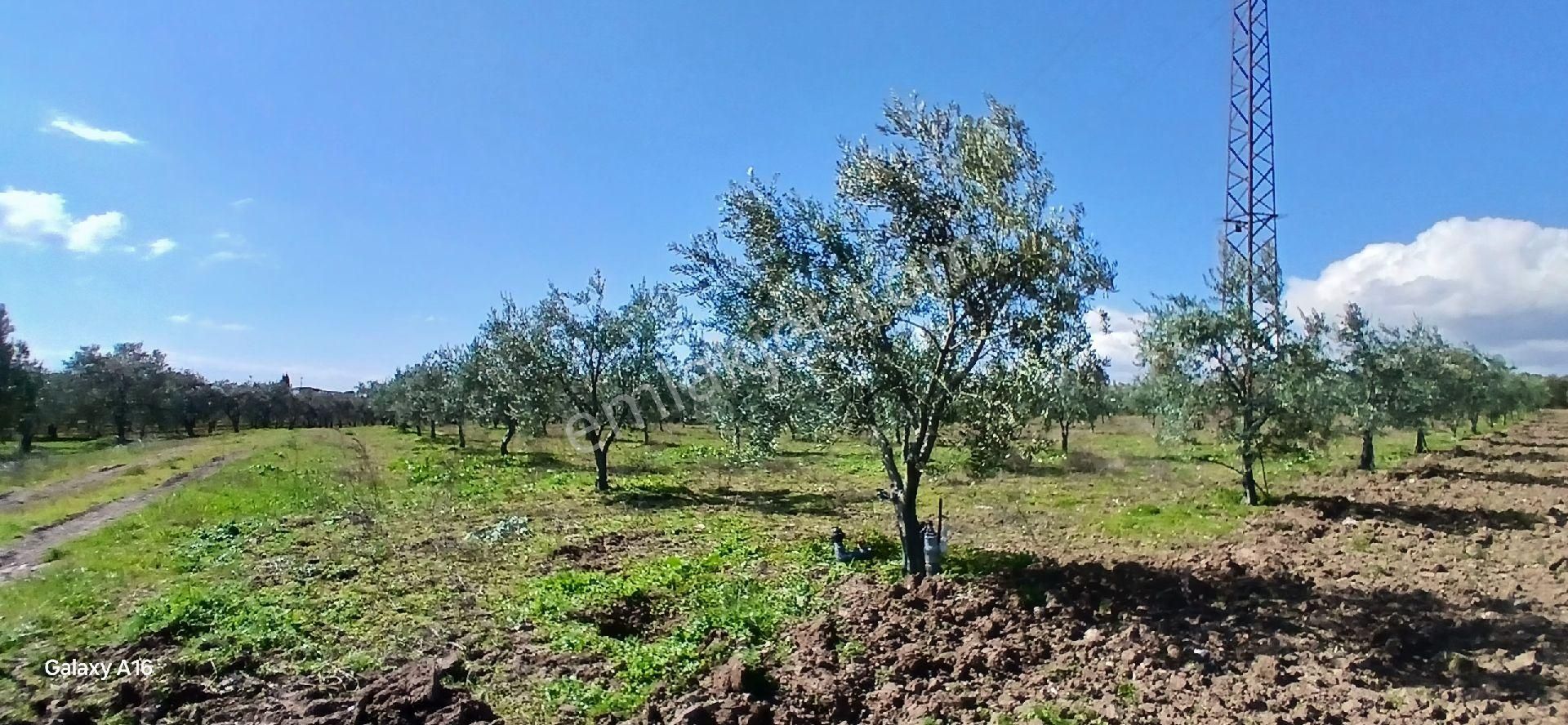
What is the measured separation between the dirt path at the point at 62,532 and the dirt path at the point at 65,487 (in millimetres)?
2888

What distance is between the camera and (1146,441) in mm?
52219

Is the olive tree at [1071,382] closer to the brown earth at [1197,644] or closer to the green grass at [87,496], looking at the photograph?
the brown earth at [1197,644]

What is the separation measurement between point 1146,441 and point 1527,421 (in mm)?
59896

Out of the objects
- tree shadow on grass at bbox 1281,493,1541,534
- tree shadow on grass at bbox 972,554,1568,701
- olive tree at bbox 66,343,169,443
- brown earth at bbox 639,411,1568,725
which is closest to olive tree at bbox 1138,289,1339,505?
tree shadow on grass at bbox 1281,493,1541,534

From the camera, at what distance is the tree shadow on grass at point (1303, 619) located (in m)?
8.80

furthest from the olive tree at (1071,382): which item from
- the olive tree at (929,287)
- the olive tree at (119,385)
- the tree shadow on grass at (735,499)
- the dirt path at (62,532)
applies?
the olive tree at (119,385)

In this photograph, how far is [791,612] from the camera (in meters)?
11.5

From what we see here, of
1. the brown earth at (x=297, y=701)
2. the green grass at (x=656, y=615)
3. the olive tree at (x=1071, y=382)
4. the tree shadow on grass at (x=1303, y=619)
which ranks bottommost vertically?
the brown earth at (x=297, y=701)

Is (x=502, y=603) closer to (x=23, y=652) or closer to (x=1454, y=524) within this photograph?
(x=23, y=652)

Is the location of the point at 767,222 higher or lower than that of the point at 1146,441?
higher

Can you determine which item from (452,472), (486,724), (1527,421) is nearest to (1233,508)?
(486,724)

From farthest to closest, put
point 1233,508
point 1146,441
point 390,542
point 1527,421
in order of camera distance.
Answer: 1. point 1527,421
2. point 1146,441
3. point 1233,508
4. point 390,542

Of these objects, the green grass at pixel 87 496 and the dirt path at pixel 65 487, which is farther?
the dirt path at pixel 65 487

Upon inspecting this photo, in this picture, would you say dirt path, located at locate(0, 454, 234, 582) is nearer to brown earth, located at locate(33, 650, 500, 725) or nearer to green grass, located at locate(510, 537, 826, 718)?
brown earth, located at locate(33, 650, 500, 725)
